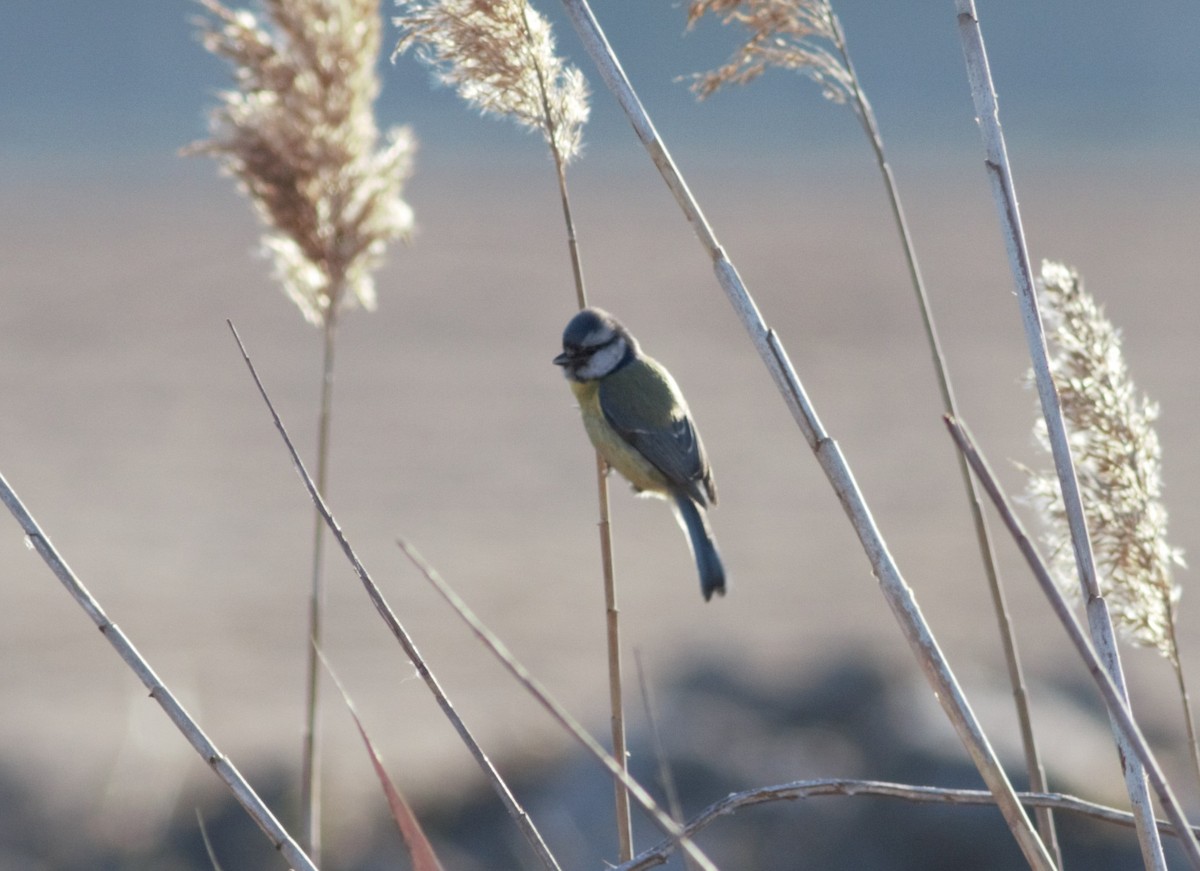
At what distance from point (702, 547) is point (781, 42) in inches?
46.2

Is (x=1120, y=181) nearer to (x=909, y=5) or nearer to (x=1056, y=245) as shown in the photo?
(x=1056, y=245)

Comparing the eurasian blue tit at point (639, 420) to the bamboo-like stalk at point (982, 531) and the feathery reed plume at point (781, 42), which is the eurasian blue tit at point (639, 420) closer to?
the feathery reed plume at point (781, 42)

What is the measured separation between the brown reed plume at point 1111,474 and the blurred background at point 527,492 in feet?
3.65

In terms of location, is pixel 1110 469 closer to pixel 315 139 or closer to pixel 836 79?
pixel 836 79

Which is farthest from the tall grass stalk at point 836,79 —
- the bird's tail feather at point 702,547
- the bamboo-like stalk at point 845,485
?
the bird's tail feather at point 702,547

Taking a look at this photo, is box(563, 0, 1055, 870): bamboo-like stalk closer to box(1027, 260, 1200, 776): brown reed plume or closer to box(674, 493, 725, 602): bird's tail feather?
box(1027, 260, 1200, 776): brown reed plume

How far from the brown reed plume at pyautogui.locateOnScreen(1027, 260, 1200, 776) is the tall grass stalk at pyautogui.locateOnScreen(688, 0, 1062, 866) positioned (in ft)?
0.62

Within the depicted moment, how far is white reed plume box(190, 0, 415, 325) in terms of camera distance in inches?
125

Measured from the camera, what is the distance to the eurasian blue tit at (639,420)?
3639mm

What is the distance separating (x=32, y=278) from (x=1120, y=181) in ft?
59.7

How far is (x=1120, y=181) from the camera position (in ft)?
85.7

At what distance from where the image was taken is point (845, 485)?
6.12 ft

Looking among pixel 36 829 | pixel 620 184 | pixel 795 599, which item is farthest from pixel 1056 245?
pixel 36 829

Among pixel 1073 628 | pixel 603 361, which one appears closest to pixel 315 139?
pixel 603 361
